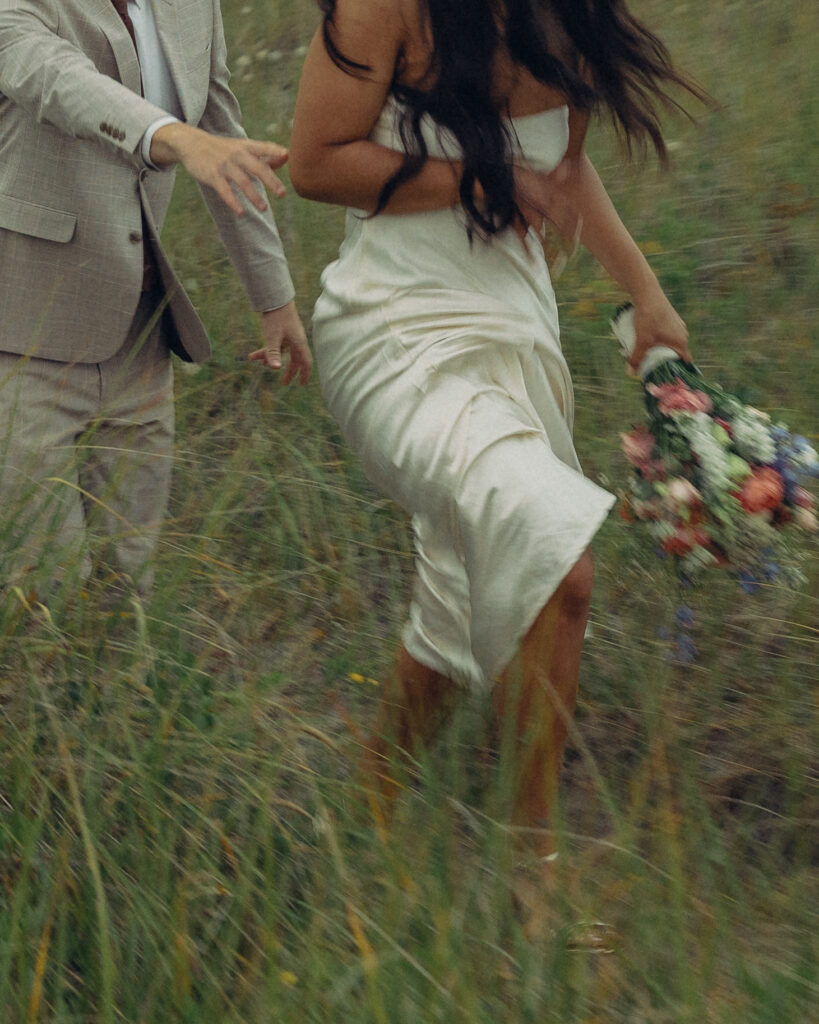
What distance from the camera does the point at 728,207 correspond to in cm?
545

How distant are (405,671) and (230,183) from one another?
1.07m

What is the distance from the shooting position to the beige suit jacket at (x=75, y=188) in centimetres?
274

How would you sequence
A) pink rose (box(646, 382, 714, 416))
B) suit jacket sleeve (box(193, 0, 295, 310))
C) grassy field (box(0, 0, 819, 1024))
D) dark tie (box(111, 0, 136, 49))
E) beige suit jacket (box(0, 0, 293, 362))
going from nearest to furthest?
1. grassy field (box(0, 0, 819, 1024))
2. pink rose (box(646, 382, 714, 416))
3. beige suit jacket (box(0, 0, 293, 362))
4. dark tie (box(111, 0, 136, 49))
5. suit jacket sleeve (box(193, 0, 295, 310))

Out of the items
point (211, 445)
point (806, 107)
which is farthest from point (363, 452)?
point (806, 107)

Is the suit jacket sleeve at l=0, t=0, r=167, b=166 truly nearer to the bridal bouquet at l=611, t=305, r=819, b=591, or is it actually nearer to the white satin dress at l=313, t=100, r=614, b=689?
the white satin dress at l=313, t=100, r=614, b=689

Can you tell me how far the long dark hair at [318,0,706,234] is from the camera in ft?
8.05

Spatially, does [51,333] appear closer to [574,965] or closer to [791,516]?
[791,516]

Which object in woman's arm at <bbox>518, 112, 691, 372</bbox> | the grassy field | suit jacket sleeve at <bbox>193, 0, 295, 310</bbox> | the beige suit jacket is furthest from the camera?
suit jacket sleeve at <bbox>193, 0, 295, 310</bbox>

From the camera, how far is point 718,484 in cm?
249

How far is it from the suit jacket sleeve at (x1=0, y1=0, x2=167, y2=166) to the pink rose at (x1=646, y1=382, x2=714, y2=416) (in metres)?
1.09

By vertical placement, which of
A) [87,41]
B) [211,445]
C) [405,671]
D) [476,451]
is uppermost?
[87,41]

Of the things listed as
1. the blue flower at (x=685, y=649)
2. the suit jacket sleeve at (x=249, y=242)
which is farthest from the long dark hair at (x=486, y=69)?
the blue flower at (x=685, y=649)

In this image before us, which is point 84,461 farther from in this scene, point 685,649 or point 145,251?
point 685,649

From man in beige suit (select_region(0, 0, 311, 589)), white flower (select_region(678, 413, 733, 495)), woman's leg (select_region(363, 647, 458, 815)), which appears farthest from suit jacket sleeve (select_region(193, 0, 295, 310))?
white flower (select_region(678, 413, 733, 495))
